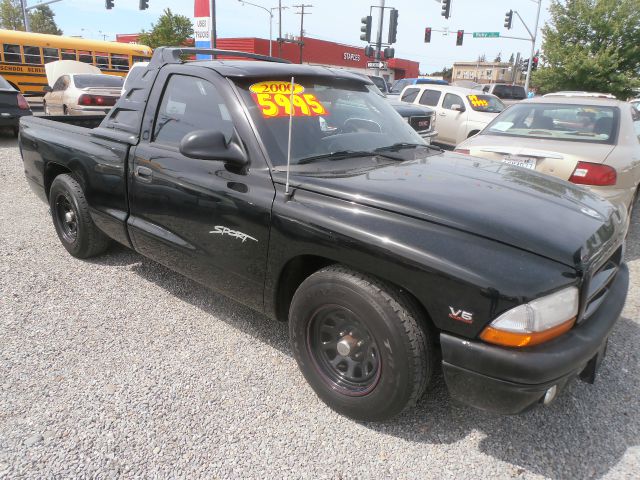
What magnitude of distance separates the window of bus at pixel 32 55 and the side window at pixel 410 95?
14.0 meters

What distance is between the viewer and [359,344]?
2.28 m

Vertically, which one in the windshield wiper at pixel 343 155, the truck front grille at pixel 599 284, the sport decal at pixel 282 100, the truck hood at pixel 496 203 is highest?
the sport decal at pixel 282 100

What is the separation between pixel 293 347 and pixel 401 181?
3.48ft

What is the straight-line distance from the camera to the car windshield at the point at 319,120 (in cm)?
266

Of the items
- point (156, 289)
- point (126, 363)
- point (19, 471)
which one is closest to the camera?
point (19, 471)

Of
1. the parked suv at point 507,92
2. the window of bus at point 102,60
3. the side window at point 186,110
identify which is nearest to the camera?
the side window at point 186,110

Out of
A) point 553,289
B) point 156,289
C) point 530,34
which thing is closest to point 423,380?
point 553,289

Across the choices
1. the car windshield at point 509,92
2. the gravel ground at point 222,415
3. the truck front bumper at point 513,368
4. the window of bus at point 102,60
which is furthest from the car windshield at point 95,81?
the car windshield at point 509,92

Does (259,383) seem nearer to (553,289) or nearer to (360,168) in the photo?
(360,168)

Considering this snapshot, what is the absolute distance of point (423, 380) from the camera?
6.75ft

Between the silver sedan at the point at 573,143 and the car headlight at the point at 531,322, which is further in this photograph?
the silver sedan at the point at 573,143

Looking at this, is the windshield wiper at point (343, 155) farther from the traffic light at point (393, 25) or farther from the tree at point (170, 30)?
the tree at point (170, 30)

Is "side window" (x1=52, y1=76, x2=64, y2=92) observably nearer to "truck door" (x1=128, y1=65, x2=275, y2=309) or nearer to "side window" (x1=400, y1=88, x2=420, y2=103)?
"side window" (x1=400, y1=88, x2=420, y2=103)

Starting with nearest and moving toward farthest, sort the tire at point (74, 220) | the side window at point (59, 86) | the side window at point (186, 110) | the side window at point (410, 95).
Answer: the side window at point (186, 110) → the tire at point (74, 220) → the side window at point (59, 86) → the side window at point (410, 95)
